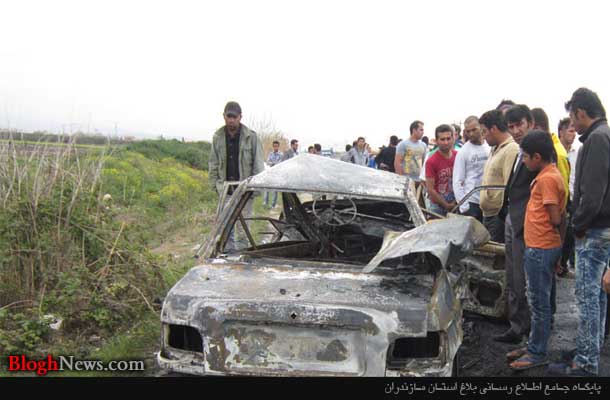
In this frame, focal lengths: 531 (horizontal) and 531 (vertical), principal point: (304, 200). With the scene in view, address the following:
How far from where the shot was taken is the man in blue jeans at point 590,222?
3.26 m

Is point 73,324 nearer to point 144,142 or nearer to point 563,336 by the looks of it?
point 563,336

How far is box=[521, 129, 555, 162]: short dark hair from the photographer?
3.62 meters

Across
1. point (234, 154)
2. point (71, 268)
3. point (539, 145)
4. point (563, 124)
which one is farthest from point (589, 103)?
point (71, 268)

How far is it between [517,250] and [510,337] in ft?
2.56

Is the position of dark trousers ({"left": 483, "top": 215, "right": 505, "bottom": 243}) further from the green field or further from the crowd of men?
the green field

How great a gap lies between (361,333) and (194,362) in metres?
0.86

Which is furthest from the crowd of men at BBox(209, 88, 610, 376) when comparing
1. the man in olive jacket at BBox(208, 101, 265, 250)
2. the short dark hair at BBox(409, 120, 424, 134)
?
the short dark hair at BBox(409, 120, 424, 134)

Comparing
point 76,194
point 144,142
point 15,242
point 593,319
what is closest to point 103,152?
point 76,194

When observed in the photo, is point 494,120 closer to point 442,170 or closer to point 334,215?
point 442,170

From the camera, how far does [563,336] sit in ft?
14.8

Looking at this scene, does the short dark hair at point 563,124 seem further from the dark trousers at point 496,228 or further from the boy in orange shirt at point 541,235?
the boy in orange shirt at point 541,235

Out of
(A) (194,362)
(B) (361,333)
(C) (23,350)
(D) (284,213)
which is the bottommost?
(C) (23,350)

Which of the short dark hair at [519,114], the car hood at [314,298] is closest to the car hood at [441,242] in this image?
the car hood at [314,298]

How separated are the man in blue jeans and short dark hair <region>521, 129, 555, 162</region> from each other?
0.66ft
